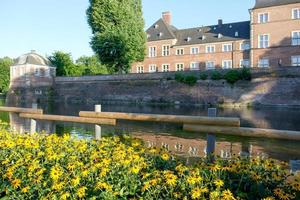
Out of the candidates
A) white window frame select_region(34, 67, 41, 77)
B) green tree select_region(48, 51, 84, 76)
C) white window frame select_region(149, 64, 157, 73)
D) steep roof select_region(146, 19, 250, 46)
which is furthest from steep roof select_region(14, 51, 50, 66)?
steep roof select_region(146, 19, 250, 46)

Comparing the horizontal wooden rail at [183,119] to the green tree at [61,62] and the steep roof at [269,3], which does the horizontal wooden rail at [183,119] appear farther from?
the green tree at [61,62]

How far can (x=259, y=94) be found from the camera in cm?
3341

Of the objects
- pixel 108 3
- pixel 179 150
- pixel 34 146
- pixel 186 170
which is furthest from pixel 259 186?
pixel 108 3

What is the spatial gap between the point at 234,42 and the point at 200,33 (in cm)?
684

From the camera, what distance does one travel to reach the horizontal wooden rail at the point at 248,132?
4.38 m

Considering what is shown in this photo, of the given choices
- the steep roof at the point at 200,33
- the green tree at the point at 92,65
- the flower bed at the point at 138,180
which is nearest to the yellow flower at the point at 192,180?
the flower bed at the point at 138,180

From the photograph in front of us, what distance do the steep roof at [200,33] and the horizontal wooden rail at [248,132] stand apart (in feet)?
138

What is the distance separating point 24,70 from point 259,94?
1446 inches

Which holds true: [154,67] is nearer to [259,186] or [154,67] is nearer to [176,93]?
[176,93]

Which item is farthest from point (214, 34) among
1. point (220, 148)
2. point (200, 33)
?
point (220, 148)

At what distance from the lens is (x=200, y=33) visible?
50562 millimetres

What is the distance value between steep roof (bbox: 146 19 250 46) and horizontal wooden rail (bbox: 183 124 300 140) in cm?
4217

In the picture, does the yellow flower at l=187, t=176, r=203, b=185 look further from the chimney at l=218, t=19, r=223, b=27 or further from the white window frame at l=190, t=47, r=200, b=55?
the chimney at l=218, t=19, r=223, b=27

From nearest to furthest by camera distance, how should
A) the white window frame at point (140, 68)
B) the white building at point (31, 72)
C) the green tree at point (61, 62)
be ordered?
the white building at point (31, 72), the white window frame at point (140, 68), the green tree at point (61, 62)
